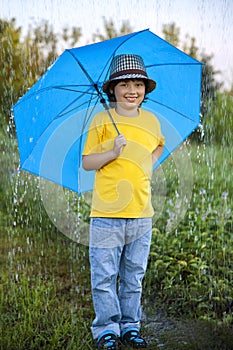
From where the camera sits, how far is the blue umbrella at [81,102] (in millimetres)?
2588

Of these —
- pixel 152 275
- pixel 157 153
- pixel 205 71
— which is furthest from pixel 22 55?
pixel 157 153

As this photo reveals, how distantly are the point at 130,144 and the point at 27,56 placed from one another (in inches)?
196

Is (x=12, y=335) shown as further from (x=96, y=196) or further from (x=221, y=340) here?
(x=221, y=340)

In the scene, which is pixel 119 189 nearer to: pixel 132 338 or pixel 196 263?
pixel 132 338

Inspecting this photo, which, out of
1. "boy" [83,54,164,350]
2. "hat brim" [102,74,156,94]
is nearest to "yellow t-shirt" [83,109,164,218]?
"boy" [83,54,164,350]

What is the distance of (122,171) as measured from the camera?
2.57m

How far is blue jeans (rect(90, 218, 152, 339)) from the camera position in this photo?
258 centimetres

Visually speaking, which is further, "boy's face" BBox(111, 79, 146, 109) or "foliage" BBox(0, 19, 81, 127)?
"foliage" BBox(0, 19, 81, 127)

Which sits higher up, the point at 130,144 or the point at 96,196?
the point at 130,144

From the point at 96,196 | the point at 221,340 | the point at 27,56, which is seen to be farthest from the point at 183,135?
the point at 27,56

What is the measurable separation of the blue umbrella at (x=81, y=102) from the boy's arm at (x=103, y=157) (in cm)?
26

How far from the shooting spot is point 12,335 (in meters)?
2.89

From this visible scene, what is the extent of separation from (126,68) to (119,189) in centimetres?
56

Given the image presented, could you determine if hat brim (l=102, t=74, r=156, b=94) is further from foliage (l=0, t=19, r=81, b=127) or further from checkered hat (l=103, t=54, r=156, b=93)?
foliage (l=0, t=19, r=81, b=127)
